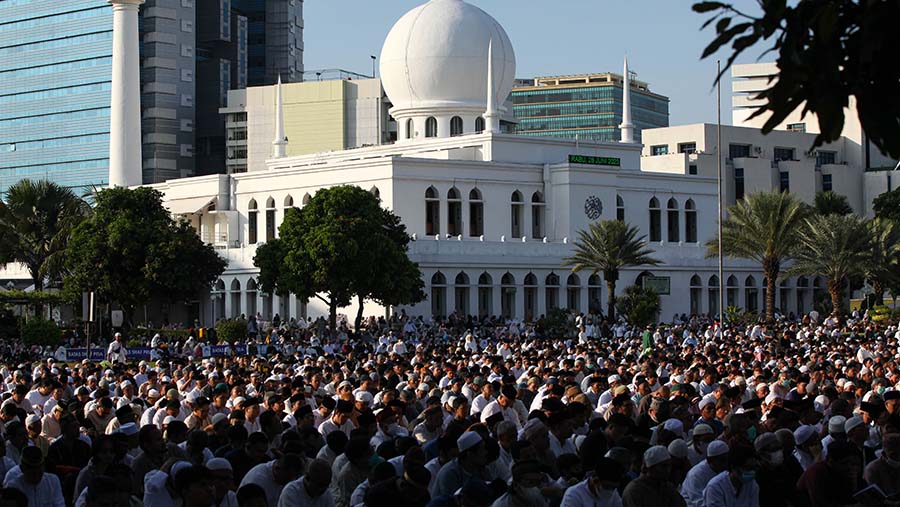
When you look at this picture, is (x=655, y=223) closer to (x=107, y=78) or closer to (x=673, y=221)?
(x=673, y=221)

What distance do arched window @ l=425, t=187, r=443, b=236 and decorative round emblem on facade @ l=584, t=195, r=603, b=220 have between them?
22.8 ft

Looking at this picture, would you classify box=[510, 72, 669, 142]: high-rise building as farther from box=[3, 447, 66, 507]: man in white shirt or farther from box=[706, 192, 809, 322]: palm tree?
box=[3, 447, 66, 507]: man in white shirt

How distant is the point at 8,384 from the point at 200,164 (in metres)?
86.2

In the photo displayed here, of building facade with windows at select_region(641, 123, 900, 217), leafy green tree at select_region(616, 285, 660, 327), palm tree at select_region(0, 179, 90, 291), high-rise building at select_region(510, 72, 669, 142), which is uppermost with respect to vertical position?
high-rise building at select_region(510, 72, 669, 142)

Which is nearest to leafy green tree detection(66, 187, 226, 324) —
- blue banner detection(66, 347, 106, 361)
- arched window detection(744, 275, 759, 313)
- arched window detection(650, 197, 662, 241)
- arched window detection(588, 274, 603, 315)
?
arched window detection(588, 274, 603, 315)

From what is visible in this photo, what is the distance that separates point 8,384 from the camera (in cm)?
2284

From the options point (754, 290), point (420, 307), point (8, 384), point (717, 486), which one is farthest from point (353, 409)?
point (754, 290)

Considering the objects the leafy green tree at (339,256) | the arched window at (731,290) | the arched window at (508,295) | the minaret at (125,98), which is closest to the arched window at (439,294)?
the arched window at (508,295)

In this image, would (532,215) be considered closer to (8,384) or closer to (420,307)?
(420,307)

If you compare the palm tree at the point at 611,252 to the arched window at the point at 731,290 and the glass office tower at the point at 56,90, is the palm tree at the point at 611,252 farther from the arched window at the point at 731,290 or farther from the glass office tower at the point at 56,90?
the glass office tower at the point at 56,90

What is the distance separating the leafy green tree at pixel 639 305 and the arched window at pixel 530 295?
4742 millimetres

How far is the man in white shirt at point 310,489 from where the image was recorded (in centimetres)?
981

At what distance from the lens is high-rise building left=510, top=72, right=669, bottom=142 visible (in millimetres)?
139625

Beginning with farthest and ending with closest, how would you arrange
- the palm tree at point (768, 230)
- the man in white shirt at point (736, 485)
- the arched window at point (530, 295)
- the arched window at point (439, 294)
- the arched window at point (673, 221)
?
the arched window at point (673, 221)
the arched window at point (530, 295)
the arched window at point (439, 294)
the palm tree at point (768, 230)
the man in white shirt at point (736, 485)
